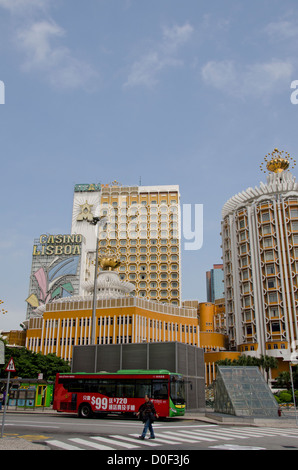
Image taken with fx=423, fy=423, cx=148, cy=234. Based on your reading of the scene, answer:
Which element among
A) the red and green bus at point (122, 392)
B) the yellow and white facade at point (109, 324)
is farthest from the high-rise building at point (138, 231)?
the red and green bus at point (122, 392)

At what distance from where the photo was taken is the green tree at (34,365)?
174ft

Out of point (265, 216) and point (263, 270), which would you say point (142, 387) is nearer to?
point (263, 270)

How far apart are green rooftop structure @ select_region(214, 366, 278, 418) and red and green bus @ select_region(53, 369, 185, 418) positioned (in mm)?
3971

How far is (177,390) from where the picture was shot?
86.3 ft

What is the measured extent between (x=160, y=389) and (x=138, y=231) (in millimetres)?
108410

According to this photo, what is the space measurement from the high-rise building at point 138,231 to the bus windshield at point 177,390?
96.7 meters

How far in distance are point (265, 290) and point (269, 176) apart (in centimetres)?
2791

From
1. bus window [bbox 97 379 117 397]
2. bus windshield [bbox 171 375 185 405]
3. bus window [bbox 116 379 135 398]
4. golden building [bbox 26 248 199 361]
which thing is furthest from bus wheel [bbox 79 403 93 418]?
golden building [bbox 26 248 199 361]

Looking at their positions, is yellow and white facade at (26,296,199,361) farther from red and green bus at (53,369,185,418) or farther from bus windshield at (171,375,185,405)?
bus windshield at (171,375,185,405)

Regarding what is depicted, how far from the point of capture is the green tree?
174 ft

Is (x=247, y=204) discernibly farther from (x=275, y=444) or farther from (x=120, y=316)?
(x=275, y=444)

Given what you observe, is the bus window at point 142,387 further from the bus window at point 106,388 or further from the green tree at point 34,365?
the green tree at point 34,365

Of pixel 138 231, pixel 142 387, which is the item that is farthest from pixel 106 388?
pixel 138 231

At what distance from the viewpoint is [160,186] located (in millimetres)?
139625
